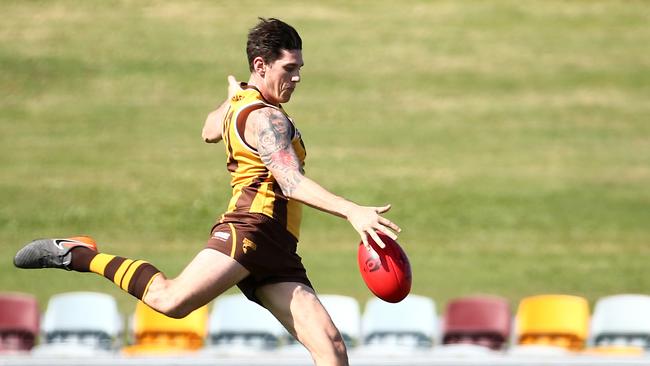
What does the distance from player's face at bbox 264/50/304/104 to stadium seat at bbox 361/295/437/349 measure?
511cm

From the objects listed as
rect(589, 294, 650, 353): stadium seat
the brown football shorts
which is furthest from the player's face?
rect(589, 294, 650, 353): stadium seat

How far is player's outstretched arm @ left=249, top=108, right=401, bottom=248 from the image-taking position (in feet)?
17.6

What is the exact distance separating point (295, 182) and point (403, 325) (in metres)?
5.42

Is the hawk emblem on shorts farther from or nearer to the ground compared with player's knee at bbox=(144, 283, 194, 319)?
farther from the ground

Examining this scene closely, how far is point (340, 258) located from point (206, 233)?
246 centimetres

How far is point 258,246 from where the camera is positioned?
5.77 meters

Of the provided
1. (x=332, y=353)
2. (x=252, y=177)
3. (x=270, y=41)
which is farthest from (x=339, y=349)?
(x=270, y=41)

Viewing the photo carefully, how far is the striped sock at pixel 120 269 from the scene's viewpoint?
591 cm

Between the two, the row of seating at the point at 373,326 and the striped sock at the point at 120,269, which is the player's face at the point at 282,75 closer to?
the striped sock at the point at 120,269

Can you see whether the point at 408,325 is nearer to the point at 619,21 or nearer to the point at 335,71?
the point at 335,71

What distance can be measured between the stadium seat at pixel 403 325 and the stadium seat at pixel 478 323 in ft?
0.81

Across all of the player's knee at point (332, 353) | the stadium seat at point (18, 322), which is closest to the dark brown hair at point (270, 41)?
the player's knee at point (332, 353)

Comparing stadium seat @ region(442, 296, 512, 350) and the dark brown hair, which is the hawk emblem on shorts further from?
stadium seat @ region(442, 296, 512, 350)

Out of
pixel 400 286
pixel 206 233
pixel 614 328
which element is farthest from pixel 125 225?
pixel 400 286
